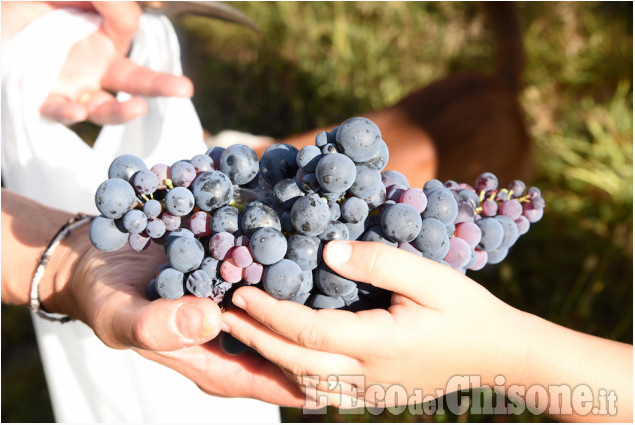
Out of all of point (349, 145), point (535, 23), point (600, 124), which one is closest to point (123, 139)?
point (349, 145)

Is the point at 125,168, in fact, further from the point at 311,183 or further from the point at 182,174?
the point at 311,183

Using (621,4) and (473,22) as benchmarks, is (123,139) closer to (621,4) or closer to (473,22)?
(473,22)

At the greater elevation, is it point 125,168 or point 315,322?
point 125,168

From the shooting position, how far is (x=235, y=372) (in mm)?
1444

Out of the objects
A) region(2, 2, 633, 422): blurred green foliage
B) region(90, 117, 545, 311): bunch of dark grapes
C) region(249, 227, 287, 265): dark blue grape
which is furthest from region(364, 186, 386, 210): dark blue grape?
region(2, 2, 633, 422): blurred green foliage

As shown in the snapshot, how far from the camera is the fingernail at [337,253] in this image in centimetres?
104

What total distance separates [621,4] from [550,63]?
741 millimetres

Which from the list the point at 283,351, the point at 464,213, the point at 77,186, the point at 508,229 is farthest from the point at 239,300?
the point at 77,186

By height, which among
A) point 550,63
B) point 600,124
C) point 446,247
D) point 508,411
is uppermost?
point 550,63

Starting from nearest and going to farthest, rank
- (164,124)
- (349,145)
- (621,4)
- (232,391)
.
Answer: (349,145) → (232,391) → (164,124) → (621,4)

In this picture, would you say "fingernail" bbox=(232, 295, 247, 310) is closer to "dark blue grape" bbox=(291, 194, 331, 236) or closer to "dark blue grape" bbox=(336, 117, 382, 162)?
"dark blue grape" bbox=(291, 194, 331, 236)

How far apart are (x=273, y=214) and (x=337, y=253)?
0.14m

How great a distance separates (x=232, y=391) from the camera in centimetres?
148

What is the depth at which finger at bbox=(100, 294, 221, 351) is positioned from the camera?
108cm
